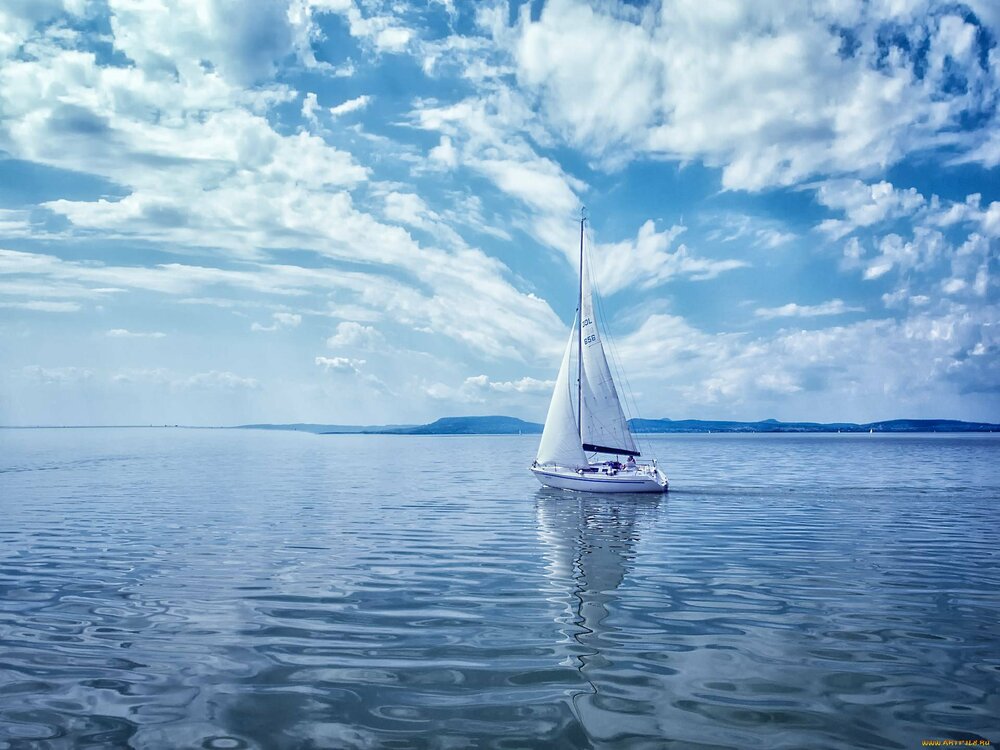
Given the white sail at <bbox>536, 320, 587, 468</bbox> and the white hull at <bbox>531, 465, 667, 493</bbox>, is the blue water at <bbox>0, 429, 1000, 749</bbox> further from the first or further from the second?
the white sail at <bbox>536, 320, 587, 468</bbox>

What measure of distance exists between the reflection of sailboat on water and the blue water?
0.12m

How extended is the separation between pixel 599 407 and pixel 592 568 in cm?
3207

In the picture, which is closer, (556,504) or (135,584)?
(135,584)

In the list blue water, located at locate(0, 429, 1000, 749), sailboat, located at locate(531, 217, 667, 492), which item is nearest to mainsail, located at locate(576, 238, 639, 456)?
sailboat, located at locate(531, 217, 667, 492)

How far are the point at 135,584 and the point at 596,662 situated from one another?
48.6ft

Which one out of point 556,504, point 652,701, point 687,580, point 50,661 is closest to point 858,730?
point 652,701

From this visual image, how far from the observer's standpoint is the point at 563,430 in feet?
180

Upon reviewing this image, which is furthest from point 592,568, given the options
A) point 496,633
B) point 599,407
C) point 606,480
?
point 599,407

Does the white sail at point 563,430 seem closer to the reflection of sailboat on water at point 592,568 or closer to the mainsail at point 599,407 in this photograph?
the mainsail at point 599,407

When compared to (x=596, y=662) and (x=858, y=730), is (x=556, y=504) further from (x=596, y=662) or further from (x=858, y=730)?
(x=858, y=730)

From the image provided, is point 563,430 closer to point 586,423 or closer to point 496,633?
point 586,423

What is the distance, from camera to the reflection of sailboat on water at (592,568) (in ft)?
40.4

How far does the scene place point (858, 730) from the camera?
33.7 feet

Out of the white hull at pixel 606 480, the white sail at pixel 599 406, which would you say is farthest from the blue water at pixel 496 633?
the white sail at pixel 599 406
